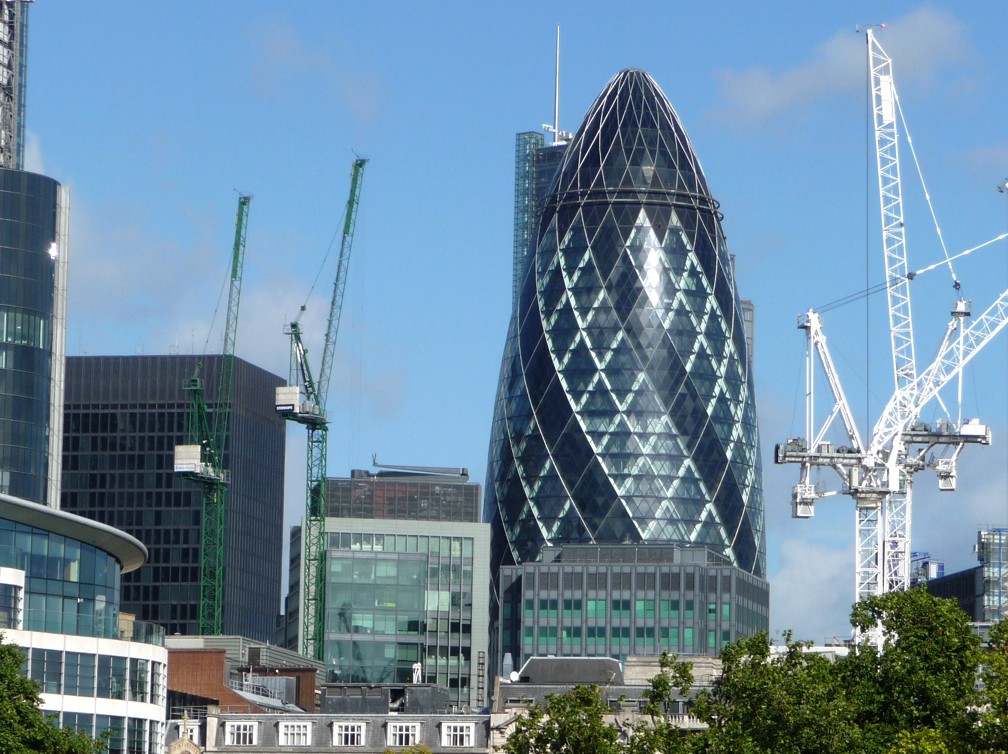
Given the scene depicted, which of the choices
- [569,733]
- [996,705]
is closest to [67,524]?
[569,733]

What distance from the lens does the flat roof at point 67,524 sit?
297ft

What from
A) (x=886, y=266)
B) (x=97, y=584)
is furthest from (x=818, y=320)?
(x=97, y=584)

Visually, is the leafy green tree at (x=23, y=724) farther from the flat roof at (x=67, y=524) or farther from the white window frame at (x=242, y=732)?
the white window frame at (x=242, y=732)

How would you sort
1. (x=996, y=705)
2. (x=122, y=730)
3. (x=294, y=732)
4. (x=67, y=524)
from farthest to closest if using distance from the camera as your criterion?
(x=294, y=732) < (x=122, y=730) < (x=67, y=524) < (x=996, y=705)

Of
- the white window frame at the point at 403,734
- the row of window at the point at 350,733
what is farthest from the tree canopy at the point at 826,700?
the white window frame at the point at 403,734

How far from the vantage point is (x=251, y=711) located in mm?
126625

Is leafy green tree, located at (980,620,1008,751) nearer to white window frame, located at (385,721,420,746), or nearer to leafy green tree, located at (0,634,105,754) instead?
leafy green tree, located at (0,634,105,754)

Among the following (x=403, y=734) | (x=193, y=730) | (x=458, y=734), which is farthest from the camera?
(x=193, y=730)

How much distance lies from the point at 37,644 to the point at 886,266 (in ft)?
361

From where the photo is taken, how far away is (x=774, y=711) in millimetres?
82312

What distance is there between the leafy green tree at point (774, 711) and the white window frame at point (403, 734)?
36.9 meters

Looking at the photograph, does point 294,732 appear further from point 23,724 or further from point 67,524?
point 23,724

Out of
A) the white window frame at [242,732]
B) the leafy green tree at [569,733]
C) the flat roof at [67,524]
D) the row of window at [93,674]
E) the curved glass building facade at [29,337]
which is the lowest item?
the white window frame at [242,732]

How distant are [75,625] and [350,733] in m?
31.3
